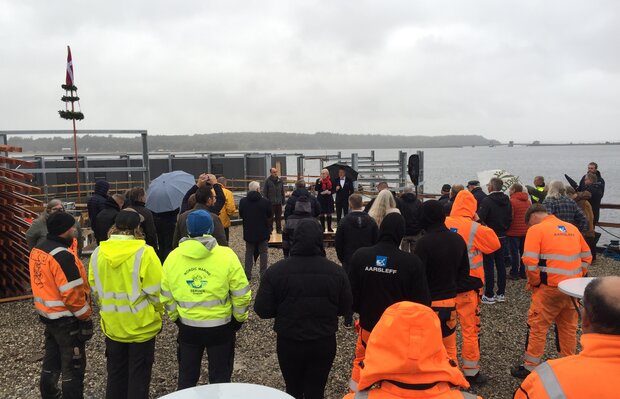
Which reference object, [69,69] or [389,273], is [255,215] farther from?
[69,69]

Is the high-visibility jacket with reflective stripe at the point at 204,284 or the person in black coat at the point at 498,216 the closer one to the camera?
the high-visibility jacket with reflective stripe at the point at 204,284

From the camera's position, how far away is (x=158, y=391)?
386cm

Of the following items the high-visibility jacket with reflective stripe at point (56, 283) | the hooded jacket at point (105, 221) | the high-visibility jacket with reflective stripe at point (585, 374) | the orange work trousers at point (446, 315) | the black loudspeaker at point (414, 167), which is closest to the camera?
the high-visibility jacket with reflective stripe at point (585, 374)

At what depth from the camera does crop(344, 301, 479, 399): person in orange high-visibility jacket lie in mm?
1670

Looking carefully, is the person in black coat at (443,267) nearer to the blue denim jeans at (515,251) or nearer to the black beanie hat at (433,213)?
the black beanie hat at (433,213)

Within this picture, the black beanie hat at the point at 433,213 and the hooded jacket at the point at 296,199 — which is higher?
the black beanie hat at the point at 433,213

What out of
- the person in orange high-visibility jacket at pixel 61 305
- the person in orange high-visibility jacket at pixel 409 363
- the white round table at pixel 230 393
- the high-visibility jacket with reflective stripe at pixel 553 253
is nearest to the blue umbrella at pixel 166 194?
the person in orange high-visibility jacket at pixel 61 305

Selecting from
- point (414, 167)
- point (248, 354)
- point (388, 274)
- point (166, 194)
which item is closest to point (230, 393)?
point (388, 274)

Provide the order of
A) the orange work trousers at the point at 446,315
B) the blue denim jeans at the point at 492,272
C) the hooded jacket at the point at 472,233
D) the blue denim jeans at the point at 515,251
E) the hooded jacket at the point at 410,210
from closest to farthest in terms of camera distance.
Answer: the orange work trousers at the point at 446,315
the hooded jacket at the point at 472,233
the blue denim jeans at the point at 492,272
the hooded jacket at the point at 410,210
the blue denim jeans at the point at 515,251

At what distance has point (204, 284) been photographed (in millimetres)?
2850

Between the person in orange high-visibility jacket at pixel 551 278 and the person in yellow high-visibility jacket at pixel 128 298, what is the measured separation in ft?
10.7

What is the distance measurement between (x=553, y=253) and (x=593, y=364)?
2659 millimetres

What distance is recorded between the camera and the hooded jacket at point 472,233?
4113 millimetres

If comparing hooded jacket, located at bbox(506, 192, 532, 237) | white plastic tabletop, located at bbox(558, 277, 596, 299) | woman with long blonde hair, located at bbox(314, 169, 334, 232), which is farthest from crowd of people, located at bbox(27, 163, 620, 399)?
woman with long blonde hair, located at bbox(314, 169, 334, 232)
